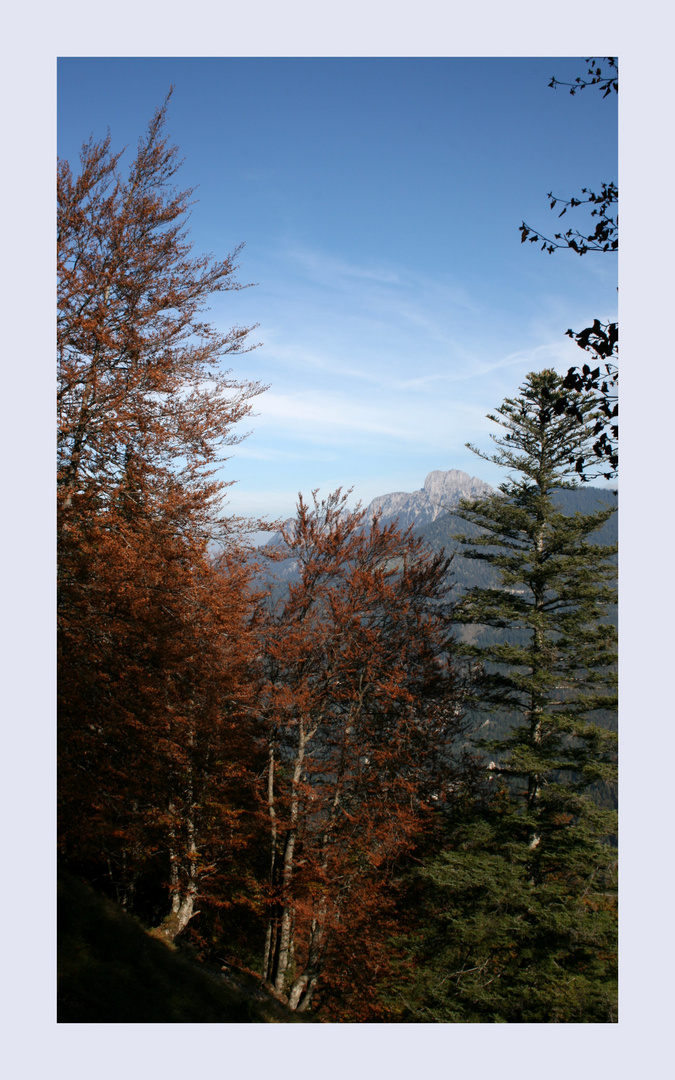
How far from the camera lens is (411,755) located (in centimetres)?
1286

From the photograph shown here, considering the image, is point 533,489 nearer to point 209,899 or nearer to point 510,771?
point 510,771

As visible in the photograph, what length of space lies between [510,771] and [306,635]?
5.50 meters

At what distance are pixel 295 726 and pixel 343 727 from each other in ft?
3.73

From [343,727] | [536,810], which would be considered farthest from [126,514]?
[536,810]

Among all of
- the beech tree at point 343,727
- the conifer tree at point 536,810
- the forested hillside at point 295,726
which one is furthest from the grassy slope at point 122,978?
the conifer tree at point 536,810

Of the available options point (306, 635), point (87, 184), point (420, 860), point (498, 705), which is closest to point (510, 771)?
point (498, 705)

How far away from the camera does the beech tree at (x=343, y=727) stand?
11.0 m

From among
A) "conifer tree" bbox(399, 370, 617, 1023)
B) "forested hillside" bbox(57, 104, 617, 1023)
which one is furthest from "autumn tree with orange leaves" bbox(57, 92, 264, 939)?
"conifer tree" bbox(399, 370, 617, 1023)

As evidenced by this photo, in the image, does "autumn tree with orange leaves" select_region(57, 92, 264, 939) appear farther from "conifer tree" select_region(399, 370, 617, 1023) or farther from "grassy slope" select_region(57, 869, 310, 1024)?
"conifer tree" select_region(399, 370, 617, 1023)

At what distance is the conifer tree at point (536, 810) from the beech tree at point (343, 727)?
111cm

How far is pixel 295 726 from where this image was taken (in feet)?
39.3

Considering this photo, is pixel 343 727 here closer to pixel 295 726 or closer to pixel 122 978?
pixel 295 726

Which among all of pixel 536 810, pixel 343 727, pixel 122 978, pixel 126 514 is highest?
pixel 126 514

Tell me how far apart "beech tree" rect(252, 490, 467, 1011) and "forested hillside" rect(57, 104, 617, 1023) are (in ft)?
0.23
